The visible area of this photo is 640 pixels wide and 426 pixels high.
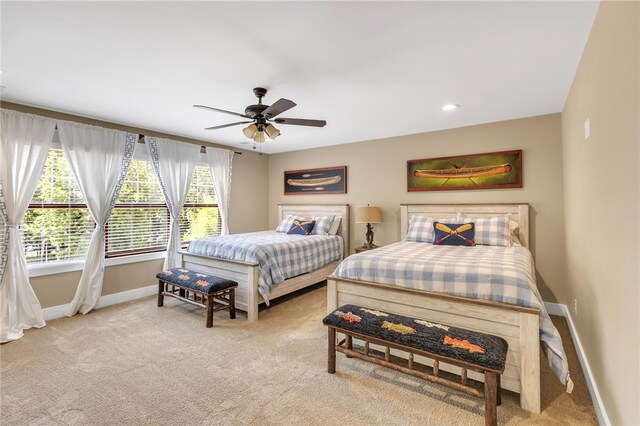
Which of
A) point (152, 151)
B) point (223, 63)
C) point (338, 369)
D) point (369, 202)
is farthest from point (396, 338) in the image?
point (152, 151)

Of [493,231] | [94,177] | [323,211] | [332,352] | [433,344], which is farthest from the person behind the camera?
[323,211]

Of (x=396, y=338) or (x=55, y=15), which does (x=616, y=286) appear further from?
(x=55, y=15)

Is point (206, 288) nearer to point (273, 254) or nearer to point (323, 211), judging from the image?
point (273, 254)

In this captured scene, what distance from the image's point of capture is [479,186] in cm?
397

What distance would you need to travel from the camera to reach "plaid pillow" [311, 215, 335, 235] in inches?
191

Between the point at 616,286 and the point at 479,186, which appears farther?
the point at 479,186

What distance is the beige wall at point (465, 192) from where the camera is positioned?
3.52m

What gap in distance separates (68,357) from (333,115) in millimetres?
3499

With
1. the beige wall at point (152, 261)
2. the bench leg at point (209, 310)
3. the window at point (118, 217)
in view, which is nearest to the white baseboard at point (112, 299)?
the beige wall at point (152, 261)

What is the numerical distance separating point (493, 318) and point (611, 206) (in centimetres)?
94

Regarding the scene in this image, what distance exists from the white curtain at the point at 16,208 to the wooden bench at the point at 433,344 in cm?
320

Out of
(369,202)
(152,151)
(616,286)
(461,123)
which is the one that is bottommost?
(616,286)

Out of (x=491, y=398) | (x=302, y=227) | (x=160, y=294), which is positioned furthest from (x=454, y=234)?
(x=160, y=294)

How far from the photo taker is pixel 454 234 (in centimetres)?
345
